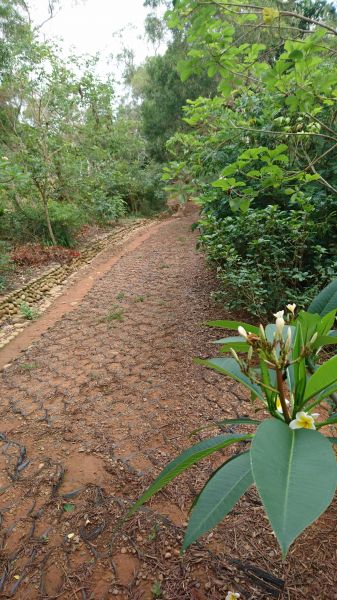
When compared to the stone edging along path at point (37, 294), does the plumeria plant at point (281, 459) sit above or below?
above

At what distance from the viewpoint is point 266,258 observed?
2773 mm

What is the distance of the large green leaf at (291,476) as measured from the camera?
43 centimetres

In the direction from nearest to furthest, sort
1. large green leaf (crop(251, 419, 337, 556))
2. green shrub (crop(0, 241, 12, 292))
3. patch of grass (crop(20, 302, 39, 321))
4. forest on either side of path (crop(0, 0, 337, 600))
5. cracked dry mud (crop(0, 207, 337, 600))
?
1. large green leaf (crop(251, 419, 337, 556))
2. forest on either side of path (crop(0, 0, 337, 600))
3. cracked dry mud (crop(0, 207, 337, 600))
4. patch of grass (crop(20, 302, 39, 321))
5. green shrub (crop(0, 241, 12, 292))

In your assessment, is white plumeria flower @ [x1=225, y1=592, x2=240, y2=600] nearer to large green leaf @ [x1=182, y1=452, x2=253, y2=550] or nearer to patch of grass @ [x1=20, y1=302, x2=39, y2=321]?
large green leaf @ [x1=182, y1=452, x2=253, y2=550]

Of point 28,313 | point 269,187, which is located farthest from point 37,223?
point 269,187

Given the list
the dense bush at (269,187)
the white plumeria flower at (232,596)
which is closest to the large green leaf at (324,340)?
the white plumeria flower at (232,596)

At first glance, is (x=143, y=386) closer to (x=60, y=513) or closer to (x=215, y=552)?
(x=60, y=513)

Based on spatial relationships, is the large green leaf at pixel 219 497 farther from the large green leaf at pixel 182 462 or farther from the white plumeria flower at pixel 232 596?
the white plumeria flower at pixel 232 596

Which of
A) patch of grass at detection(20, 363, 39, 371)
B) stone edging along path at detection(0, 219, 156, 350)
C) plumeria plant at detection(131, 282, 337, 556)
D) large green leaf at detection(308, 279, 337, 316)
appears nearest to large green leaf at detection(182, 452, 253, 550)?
plumeria plant at detection(131, 282, 337, 556)

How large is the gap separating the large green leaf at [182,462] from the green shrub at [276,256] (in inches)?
74.2

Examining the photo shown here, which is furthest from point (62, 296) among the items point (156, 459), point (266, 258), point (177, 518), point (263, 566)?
point (263, 566)

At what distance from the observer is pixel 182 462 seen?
722 millimetres

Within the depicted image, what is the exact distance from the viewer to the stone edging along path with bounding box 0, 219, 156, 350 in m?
4.08

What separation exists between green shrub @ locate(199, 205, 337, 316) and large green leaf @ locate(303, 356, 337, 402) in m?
1.84
